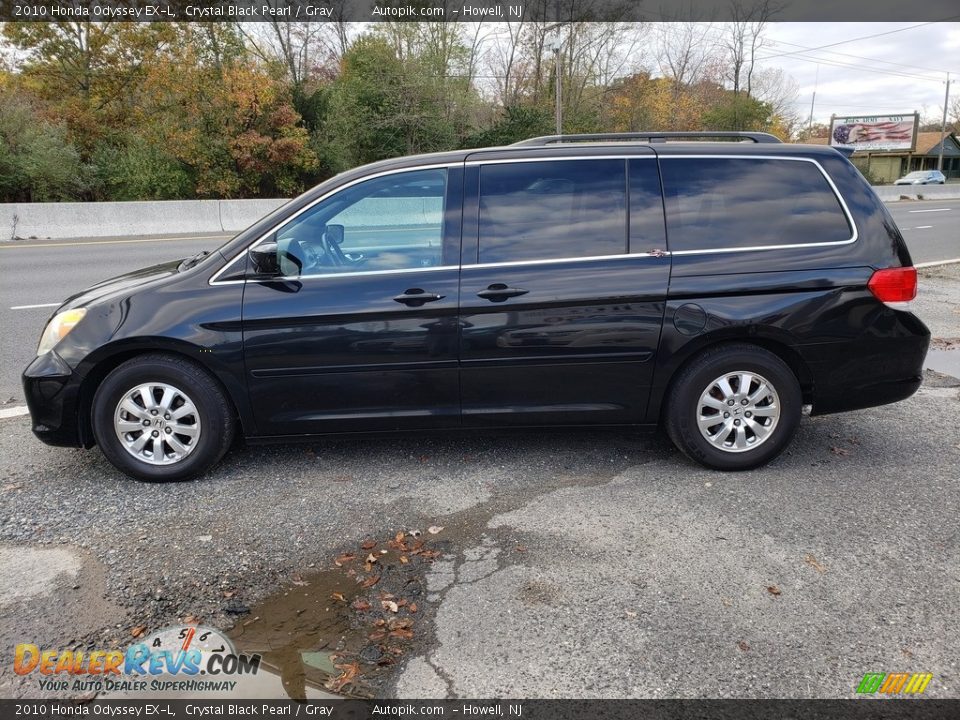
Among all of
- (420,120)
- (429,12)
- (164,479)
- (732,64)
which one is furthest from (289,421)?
(732,64)

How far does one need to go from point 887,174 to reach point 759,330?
79436mm

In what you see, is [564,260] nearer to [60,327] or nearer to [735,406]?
[735,406]

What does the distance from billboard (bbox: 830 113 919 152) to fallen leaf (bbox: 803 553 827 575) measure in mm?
74232

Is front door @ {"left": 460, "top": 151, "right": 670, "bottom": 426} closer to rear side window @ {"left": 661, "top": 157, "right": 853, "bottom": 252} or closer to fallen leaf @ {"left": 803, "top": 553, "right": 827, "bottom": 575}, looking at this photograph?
rear side window @ {"left": 661, "top": 157, "right": 853, "bottom": 252}

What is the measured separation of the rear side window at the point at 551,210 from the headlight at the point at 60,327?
2321mm

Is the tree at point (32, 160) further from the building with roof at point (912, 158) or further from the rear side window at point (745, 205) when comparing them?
the building with roof at point (912, 158)

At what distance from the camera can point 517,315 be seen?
3881mm

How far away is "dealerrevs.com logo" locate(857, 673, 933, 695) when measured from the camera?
7.80ft

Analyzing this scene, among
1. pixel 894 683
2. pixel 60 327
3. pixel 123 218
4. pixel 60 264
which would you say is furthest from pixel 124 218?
pixel 894 683

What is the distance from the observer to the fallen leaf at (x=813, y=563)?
3058mm

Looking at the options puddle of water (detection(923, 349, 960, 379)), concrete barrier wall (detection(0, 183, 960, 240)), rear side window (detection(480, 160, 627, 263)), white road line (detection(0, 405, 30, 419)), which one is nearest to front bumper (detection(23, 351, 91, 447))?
→ white road line (detection(0, 405, 30, 419))

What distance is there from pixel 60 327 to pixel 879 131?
261 feet

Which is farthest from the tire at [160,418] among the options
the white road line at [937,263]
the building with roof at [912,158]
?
the building with roof at [912,158]

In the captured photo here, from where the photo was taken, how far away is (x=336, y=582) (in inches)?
119
